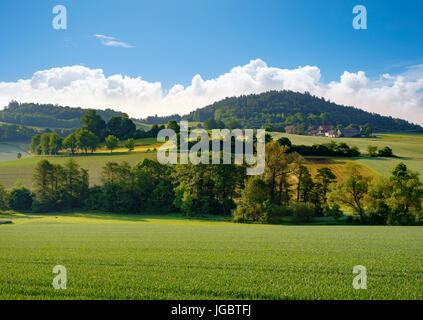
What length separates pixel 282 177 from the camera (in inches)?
1914

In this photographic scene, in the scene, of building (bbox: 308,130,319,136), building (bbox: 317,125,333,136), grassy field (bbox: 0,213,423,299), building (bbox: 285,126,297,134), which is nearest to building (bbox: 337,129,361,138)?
building (bbox: 317,125,333,136)

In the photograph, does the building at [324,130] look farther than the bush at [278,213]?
Yes

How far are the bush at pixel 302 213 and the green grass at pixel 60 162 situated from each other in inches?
1577

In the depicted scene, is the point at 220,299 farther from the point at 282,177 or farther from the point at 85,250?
the point at 282,177

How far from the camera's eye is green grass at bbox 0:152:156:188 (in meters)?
63.6

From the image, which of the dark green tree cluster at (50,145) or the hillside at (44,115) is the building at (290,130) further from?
the dark green tree cluster at (50,145)

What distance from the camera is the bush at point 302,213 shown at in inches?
1631

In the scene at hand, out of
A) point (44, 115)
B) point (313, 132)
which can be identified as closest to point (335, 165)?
point (313, 132)

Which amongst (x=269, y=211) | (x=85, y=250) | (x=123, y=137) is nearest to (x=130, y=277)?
(x=85, y=250)

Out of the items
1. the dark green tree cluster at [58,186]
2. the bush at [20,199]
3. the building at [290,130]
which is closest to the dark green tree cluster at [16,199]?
the bush at [20,199]

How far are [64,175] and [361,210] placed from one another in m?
55.2

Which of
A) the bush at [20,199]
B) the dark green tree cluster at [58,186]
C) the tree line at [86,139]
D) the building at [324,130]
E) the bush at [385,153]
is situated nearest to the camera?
the bush at [20,199]

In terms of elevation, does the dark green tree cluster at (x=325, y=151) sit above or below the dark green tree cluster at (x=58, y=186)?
above

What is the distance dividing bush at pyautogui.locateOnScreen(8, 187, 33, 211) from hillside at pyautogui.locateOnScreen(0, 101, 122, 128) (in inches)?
4690
